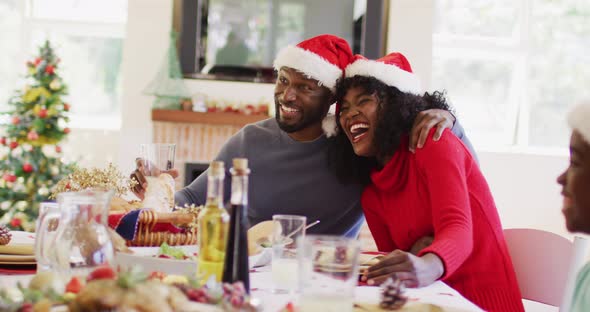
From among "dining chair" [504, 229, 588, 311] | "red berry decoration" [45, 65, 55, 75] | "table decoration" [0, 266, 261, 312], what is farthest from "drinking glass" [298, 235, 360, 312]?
"red berry decoration" [45, 65, 55, 75]

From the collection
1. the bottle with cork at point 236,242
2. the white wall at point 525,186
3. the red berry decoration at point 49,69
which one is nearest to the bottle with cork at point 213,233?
the bottle with cork at point 236,242

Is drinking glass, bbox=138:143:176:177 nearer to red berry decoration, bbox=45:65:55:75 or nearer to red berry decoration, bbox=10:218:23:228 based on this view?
red berry decoration, bbox=10:218:23:228

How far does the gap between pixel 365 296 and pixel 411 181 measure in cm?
68

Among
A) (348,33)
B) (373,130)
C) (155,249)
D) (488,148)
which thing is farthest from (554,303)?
(488,148)

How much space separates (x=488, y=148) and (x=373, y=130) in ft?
11.5

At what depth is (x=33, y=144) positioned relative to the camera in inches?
172

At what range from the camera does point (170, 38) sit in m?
4.50

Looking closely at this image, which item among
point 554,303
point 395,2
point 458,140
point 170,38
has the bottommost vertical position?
point 554,303

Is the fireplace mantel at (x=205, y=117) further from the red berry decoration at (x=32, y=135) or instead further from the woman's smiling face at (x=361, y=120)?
the woman's smiling face at (x=361, y=120)

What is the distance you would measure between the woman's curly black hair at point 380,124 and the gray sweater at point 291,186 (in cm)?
7

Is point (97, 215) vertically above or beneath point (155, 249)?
above

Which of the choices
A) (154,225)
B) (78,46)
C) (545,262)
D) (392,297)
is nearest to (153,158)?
(154,225)

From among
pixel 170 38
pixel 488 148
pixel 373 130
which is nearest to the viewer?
pixel 373 130

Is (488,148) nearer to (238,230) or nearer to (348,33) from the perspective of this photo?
(348,33)
